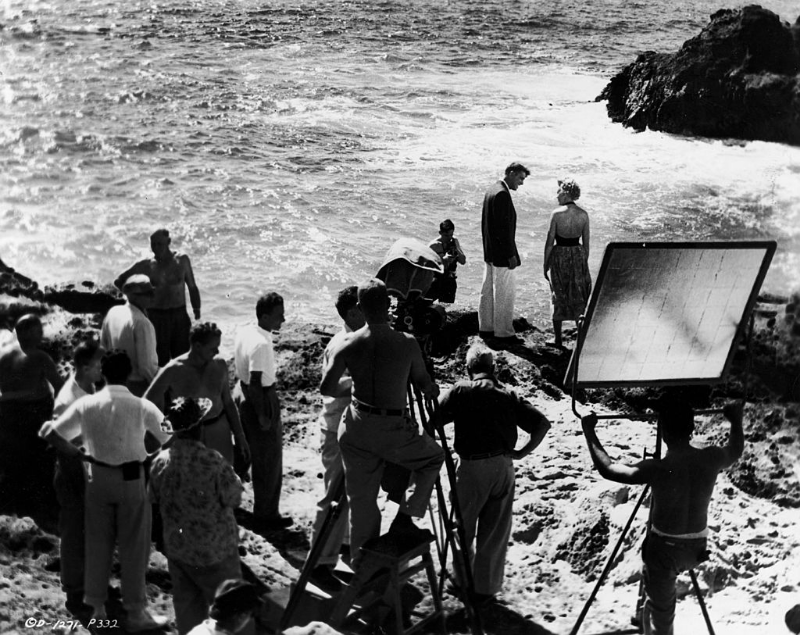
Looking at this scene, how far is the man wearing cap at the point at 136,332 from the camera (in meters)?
5.71

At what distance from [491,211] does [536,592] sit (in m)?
3.55

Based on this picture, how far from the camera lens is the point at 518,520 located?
20.2 feet

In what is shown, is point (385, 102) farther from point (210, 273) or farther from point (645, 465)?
point (645, 465)

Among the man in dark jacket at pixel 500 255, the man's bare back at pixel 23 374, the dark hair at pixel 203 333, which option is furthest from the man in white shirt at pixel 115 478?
the man in dark jacket at pixel 500 255

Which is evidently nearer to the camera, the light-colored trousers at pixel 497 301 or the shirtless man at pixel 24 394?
the shirtless man at pixel 24 394

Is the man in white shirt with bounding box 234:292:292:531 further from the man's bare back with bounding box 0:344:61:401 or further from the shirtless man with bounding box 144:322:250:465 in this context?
the man's bare back with bounding box 0:344:61:401

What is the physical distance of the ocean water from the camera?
13797 mm

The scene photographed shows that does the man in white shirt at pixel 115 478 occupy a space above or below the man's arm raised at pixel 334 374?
below

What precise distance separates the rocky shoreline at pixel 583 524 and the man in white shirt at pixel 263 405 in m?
0.19

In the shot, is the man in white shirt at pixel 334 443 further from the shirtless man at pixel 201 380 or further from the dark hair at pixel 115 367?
the dark hair at pixel 115 367

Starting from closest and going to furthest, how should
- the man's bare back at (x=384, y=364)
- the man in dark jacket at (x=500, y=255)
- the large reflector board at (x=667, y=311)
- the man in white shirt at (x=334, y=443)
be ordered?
the large reflector board at (x=667, y=311)
the man's bare back at (x=384, y=364)
the man in white shirt at (x=334, y=443)
the man in dark jacket at (x=500, y=255)

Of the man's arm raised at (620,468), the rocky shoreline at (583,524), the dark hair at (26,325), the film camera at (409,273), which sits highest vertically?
the film camera at (409,273)

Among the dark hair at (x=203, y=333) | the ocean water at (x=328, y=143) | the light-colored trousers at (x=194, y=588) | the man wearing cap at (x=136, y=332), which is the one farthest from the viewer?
the ocean water at (x=328, y=143)

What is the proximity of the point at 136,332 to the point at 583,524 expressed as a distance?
9.31ft
